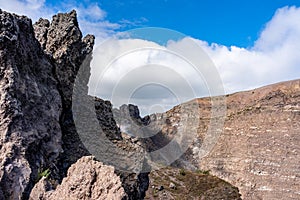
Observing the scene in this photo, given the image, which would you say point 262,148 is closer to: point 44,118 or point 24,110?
point 44,118

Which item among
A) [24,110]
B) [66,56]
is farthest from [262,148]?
[24,110]

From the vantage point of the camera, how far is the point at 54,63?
40.4 ft

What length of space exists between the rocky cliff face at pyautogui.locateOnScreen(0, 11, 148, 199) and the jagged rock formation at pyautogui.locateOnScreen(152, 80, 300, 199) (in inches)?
1055

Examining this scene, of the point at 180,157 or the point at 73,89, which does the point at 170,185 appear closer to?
the point at 180,157

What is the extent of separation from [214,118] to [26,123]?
1691 inches

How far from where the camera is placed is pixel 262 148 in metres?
39.8

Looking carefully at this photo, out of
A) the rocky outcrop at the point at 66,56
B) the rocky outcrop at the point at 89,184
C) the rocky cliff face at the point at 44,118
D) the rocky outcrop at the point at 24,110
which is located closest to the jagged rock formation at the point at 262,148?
the rocky outcrop at the point at 66,56

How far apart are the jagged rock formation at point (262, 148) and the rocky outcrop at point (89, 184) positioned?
30.8 meters

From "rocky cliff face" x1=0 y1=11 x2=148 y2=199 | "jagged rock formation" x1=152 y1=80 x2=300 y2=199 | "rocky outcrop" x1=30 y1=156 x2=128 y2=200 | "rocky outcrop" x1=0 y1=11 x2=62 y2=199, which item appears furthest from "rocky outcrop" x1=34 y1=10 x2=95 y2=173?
"jagged rock formation" x1=152 y1=80 x2=300 y2=199

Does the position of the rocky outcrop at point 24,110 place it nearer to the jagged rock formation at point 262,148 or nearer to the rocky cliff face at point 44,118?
the rocky cliff face at point 44,118

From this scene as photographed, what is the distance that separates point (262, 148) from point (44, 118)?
3274cm

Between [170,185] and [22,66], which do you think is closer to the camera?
[22,66]

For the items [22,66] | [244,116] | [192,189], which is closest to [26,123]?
[22,66]

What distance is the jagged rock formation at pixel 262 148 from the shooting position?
36.6 meters
